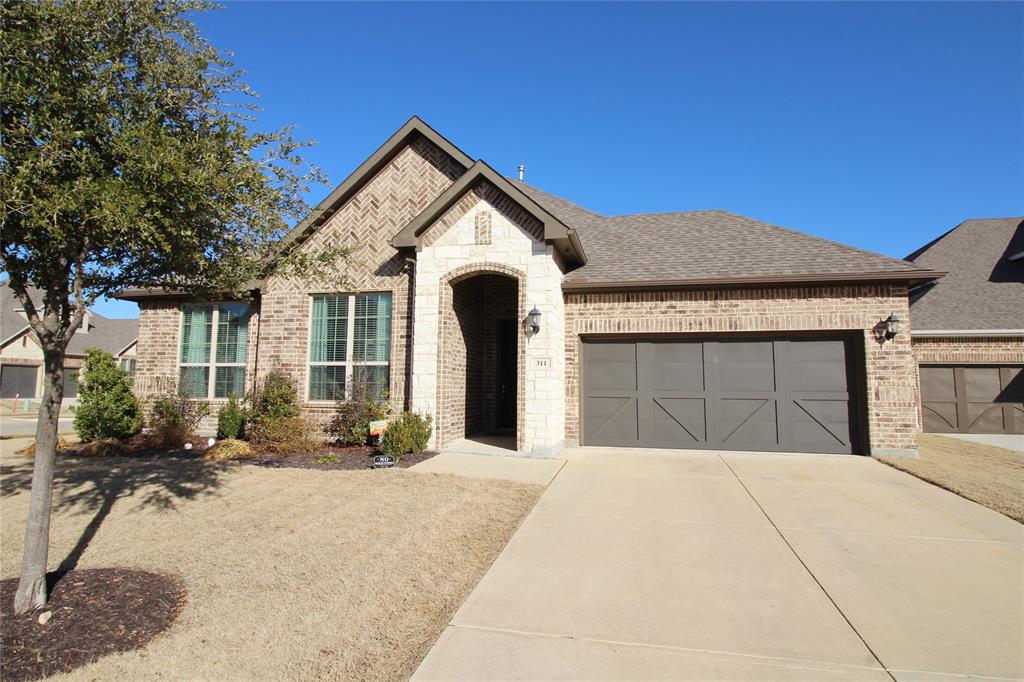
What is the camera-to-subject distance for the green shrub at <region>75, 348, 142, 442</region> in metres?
11.2

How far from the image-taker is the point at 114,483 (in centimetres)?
743

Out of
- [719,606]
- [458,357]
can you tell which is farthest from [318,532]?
[458,357]

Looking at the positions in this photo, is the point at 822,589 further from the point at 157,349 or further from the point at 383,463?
the point at 157,349

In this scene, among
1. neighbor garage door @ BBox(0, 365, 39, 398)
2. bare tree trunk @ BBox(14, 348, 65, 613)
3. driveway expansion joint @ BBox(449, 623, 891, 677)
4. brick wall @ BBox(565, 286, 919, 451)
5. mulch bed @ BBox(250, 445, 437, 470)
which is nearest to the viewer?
driveway expansion joint @ BBox(449, 623, 891, 677)

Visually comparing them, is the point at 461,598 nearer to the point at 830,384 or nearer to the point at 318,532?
the point at 318,532

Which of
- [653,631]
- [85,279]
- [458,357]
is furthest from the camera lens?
[458,357]

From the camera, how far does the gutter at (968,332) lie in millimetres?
14367

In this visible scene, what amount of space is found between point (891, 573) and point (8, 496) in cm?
1024

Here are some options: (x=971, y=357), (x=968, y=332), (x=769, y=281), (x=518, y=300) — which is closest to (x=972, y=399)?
(x=971, y=357)

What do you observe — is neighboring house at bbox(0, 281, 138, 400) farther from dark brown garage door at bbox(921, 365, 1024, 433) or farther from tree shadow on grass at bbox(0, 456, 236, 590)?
dark brown garage door at bbox(921, 365, 1024, 433)

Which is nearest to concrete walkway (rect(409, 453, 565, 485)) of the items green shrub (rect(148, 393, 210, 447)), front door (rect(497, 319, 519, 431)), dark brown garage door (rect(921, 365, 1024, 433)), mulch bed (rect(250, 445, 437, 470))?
mulch bed (rect(250, 445, 437, 470))

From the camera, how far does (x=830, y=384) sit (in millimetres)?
10469

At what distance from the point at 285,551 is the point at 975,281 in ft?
69.4

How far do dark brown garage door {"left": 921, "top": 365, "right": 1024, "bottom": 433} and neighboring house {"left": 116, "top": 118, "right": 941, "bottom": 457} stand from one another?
680cm
